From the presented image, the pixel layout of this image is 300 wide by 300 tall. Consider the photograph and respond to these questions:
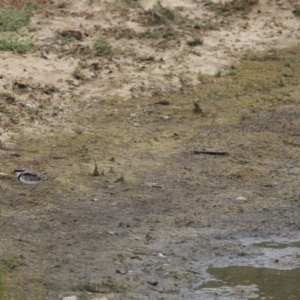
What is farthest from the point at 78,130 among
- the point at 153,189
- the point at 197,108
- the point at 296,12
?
the point at 296,12

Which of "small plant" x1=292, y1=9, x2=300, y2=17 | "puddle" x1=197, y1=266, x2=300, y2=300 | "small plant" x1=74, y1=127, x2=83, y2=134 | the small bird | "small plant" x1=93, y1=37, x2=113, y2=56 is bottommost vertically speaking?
"small plant" x1=74, y1=127, x2=83, y2=134

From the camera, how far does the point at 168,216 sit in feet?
25.9

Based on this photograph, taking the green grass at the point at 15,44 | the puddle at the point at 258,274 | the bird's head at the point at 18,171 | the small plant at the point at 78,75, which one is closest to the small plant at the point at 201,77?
the small plant at the point at 78,75

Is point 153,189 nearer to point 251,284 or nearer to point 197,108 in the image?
point 251,284

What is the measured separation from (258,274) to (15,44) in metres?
5.45

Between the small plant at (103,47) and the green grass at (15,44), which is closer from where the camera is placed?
the green grass at (15,44)

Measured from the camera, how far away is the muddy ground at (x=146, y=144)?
22.7ft

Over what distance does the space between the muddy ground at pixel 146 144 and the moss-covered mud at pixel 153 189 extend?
2 cm

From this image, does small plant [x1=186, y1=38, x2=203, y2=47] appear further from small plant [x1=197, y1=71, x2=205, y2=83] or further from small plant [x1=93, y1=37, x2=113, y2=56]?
small plant [x1=93, y1=37, x2=113, y2=56]

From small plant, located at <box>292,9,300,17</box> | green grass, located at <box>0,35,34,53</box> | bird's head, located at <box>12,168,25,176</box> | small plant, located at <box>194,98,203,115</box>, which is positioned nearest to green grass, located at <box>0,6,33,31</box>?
green grass, located at <box>0,35,34,53</box>

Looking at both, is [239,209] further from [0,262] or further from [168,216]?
[0,262]

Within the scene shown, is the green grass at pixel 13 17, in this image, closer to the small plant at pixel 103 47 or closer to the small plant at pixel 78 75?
the small plant at pixel 103 47

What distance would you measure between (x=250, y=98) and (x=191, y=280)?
14.9 ft

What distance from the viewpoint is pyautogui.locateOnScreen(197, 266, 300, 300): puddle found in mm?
6539
